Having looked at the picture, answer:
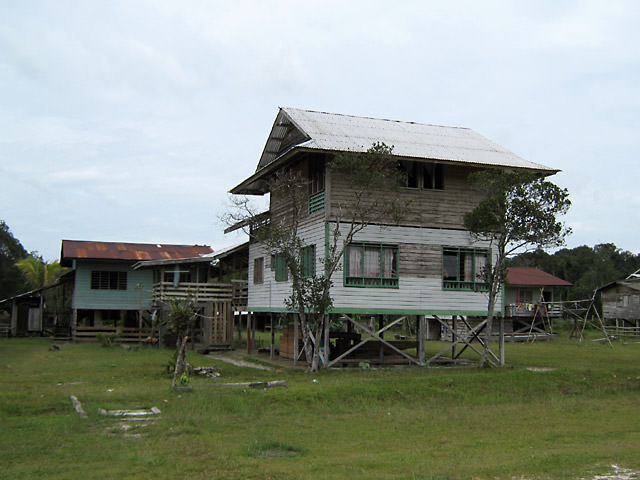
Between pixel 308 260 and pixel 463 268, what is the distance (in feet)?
18.4

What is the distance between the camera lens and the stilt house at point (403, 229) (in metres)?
22.8

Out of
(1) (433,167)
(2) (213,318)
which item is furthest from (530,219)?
(2) (213,318)

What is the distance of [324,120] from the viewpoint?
26078 mm

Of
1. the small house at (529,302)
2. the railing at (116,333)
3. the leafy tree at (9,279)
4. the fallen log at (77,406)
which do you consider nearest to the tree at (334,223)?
the fallen log at (77,406)

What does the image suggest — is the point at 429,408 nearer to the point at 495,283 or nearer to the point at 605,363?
the point at 495,283

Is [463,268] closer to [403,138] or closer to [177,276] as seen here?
[403,138]

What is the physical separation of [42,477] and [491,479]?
5800 millimetres

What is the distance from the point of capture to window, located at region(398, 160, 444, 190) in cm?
2408

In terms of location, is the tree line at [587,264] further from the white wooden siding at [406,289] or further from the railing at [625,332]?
the white wooden siding at [406,289]

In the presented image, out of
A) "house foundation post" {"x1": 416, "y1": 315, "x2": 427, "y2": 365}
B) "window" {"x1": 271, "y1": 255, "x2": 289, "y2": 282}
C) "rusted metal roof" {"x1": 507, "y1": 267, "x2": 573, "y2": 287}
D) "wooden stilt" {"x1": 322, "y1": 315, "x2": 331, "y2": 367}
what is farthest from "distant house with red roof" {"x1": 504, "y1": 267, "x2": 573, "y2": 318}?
"wooden stilt" {"x1": 322, "y1": 315, "x2": 331, "y2": 367}

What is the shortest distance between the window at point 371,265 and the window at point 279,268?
13.0 feet

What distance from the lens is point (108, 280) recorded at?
39906 mm

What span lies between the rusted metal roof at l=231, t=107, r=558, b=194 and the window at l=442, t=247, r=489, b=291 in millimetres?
3230

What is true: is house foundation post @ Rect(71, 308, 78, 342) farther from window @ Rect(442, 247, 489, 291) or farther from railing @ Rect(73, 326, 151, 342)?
window @ Rect(442, 247, 489, 291)
